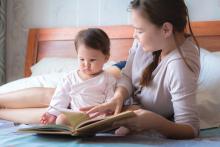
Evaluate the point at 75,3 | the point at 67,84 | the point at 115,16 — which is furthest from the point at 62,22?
the point at 67,84

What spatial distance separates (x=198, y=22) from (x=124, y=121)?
126cm

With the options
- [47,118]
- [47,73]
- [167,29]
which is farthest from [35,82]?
[167,29]

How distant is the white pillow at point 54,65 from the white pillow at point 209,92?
2.49 ft

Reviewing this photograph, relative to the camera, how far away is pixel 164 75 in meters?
1.27

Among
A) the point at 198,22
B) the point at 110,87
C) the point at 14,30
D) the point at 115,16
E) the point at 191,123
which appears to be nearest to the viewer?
the point at 191,123

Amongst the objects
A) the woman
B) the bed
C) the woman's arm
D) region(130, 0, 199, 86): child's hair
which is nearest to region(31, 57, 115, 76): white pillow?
the bed

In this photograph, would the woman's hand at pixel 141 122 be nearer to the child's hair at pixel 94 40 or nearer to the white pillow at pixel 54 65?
the child's hair at pixel 94 40

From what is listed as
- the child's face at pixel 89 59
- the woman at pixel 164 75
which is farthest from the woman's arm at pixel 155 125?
the child's face at pixel 89 59

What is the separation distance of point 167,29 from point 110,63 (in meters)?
0.83

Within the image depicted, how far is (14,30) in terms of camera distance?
2762mm

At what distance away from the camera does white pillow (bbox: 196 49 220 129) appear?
1502mm

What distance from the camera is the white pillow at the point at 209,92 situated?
1.50 meters

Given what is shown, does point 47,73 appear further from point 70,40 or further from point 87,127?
point 87,127

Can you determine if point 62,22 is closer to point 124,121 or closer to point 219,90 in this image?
point 219,90
